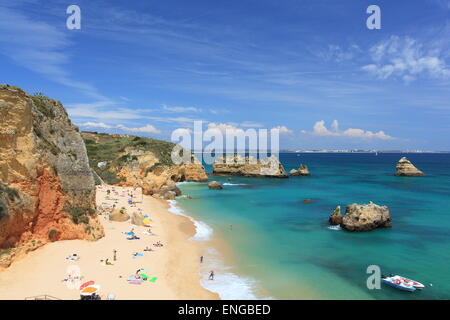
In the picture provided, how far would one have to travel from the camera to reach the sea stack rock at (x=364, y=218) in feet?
111

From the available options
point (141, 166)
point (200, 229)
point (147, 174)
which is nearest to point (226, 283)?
point (200, 229)

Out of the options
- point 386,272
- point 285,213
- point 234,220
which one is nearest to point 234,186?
point 285,213

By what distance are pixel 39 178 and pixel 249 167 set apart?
252ft

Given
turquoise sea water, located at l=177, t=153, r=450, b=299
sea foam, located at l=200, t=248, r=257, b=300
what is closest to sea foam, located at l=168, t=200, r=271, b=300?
sea foam, located at l=200, t=248, r=257, b=300

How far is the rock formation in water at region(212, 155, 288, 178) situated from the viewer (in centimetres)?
9331

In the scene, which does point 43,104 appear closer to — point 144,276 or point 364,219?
point 144,276

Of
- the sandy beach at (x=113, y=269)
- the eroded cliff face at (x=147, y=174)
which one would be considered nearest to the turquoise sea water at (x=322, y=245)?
the sandy beach at (x=113, y=269)

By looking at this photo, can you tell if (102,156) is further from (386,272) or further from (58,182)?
(386,272)

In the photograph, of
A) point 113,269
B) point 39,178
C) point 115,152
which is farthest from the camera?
point 115,152

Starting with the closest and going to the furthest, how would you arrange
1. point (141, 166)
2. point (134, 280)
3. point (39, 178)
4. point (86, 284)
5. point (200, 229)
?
point (86, 284)
point (134, 280)
point (39, 178)
point (200, 229)
point (141, 166)

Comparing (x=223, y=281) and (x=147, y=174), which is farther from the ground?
(x=147, y=174)

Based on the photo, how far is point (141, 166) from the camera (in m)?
67.7

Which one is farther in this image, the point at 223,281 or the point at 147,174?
the point at 147,174

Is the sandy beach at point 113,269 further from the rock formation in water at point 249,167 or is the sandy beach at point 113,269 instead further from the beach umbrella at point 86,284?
the rock formation in water at point 249,167
